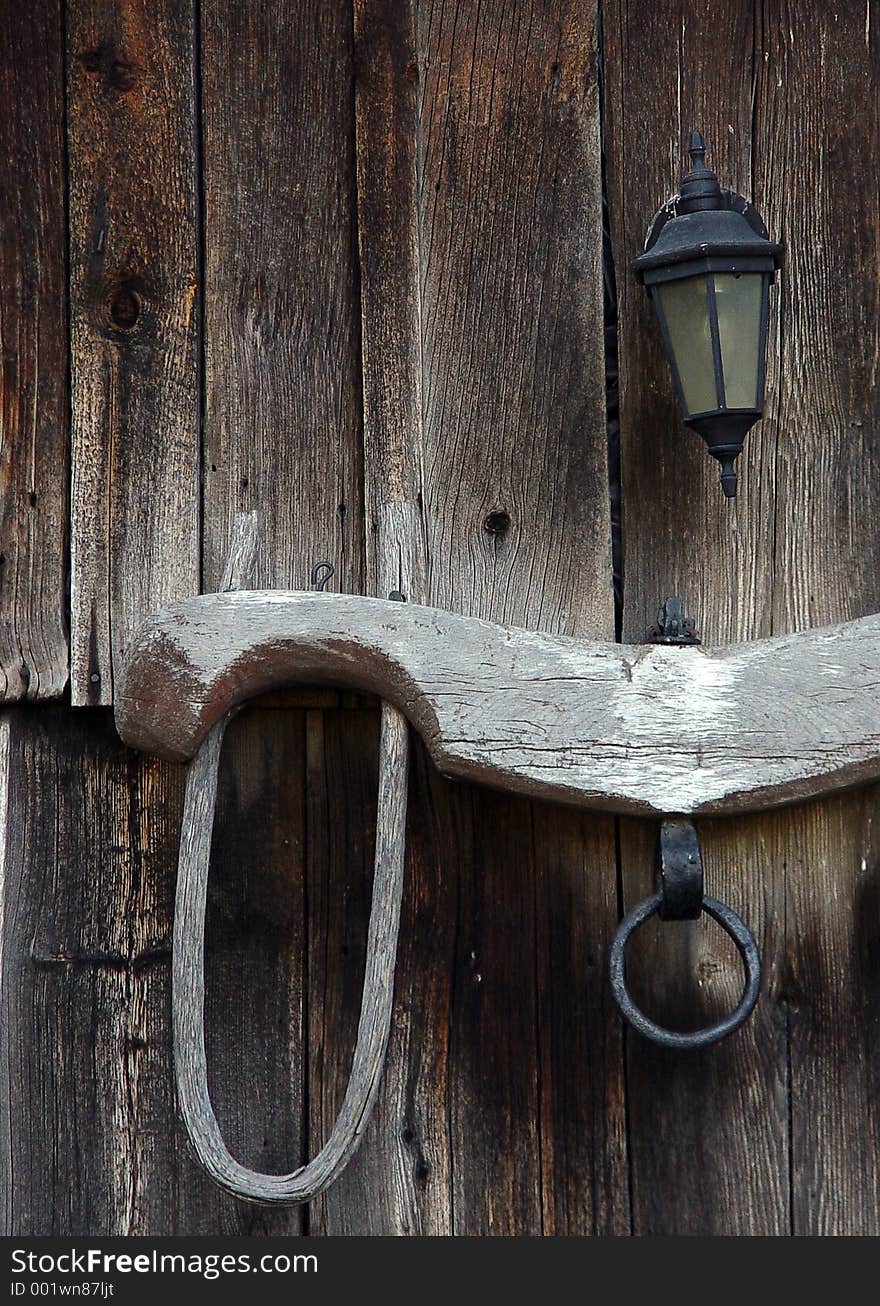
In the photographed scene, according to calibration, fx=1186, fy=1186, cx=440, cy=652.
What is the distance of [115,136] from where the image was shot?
149cm

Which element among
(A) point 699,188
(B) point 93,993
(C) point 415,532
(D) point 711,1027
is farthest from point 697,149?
(B) point 93,993

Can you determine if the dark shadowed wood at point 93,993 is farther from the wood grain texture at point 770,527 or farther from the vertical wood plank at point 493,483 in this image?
the wood grain texture at point 770,527

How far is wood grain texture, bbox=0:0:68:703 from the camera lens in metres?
1.48

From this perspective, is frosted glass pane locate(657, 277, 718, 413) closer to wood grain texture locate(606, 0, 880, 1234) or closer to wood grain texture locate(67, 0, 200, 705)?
wood grain texture locate(606, 0, 880, 1234)

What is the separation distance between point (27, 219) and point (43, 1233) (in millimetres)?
1244

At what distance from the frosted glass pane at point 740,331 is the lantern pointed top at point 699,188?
116 mm

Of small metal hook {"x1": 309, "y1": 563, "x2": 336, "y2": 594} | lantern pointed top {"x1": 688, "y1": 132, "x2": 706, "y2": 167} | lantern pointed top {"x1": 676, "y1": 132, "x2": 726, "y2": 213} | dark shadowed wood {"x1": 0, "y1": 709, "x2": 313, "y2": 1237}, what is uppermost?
lantern pointed top {"x1": 688, "y1": 132, "x2": 706, "y2": 167}

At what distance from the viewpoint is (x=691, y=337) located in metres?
1.31

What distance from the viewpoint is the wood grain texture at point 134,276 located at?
4.83 feet

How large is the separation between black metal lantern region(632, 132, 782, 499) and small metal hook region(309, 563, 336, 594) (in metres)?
0.46

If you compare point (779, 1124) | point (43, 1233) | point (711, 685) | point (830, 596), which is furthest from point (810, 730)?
point (43, 1233)

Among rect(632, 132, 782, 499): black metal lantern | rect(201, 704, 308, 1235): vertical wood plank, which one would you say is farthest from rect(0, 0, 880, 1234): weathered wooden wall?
rect(632, 132, 782, 499): black metal lantern

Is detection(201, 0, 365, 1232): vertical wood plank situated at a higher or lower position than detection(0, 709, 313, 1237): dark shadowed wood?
higher

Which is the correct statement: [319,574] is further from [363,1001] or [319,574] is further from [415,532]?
[363,1001]
